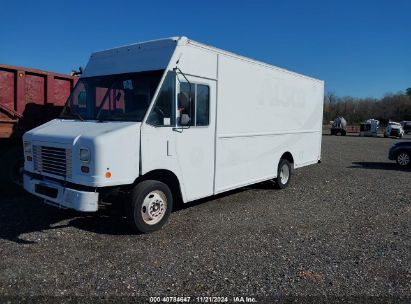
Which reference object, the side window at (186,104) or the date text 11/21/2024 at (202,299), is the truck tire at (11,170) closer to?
the side window at (186,104)

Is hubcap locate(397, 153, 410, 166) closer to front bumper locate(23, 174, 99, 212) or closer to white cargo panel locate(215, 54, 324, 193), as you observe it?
white cargo panel locate(215, 54, 324, 193)

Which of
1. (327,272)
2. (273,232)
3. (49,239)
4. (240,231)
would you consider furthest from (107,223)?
(327,272)

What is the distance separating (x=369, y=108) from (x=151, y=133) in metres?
116

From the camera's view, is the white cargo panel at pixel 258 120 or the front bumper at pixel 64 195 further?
the white cargo panel at pixel 258 120

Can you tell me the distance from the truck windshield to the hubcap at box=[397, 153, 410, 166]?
45.6 feet

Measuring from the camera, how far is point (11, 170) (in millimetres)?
8344

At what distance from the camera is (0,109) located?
8.15 meters

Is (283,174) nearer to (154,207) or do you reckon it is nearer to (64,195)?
(154,207)

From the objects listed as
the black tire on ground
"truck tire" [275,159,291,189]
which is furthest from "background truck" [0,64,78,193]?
the black tire on ground

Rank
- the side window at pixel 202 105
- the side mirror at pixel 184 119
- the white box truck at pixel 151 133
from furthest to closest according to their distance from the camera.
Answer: the side window at pixel 202 105
the side mirror at pixel 184 119
the white box truck at pixel 151 133

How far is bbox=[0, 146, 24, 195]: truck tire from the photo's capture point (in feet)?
27.0

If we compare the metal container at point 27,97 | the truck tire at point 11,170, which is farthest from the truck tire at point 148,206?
the metal container at point 27,97

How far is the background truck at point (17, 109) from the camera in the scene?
822 cm

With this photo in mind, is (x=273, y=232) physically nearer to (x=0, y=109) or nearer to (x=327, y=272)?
(x=327, y=272)
